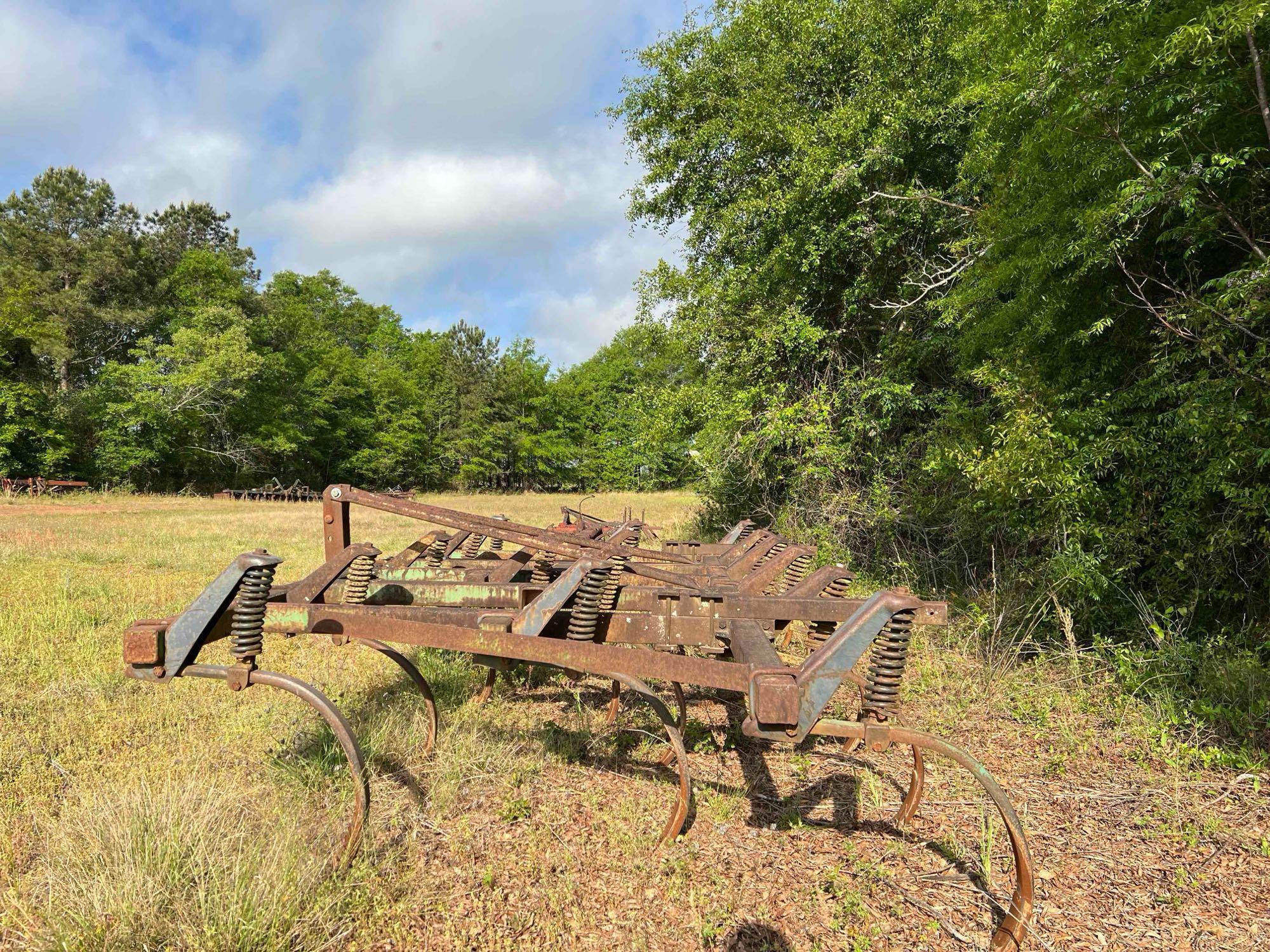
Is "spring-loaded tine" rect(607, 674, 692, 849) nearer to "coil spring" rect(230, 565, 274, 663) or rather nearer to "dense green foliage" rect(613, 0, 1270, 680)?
"coil spring" rect(230, 565, 274, 663)

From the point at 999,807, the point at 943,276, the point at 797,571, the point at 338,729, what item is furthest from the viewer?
the point at 943,276

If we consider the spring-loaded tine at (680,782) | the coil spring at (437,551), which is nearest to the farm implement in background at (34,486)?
the coil spring at (437,551)

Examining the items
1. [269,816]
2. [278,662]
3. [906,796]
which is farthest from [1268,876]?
[278,662]

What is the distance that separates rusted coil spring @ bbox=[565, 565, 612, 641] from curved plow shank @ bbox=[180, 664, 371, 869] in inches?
41.1

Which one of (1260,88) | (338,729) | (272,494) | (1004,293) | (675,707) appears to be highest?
(1260,88)

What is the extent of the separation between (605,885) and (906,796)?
1.81m

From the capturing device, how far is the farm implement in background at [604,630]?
7.61 ft

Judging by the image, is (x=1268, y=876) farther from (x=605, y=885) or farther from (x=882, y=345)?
(x=882, y=345)

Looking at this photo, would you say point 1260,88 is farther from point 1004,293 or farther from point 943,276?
point 943,276

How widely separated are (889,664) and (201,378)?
1470 inches

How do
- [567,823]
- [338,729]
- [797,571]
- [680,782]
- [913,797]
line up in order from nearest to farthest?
1. [338,729]
2. [680,782]
3. [567,823]
4. [913,797]
5. [797,571]

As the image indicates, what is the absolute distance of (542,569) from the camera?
471 cm

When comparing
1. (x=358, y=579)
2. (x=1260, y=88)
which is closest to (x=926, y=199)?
(x=1260, y=88)

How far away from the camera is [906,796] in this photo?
11.7 ft
